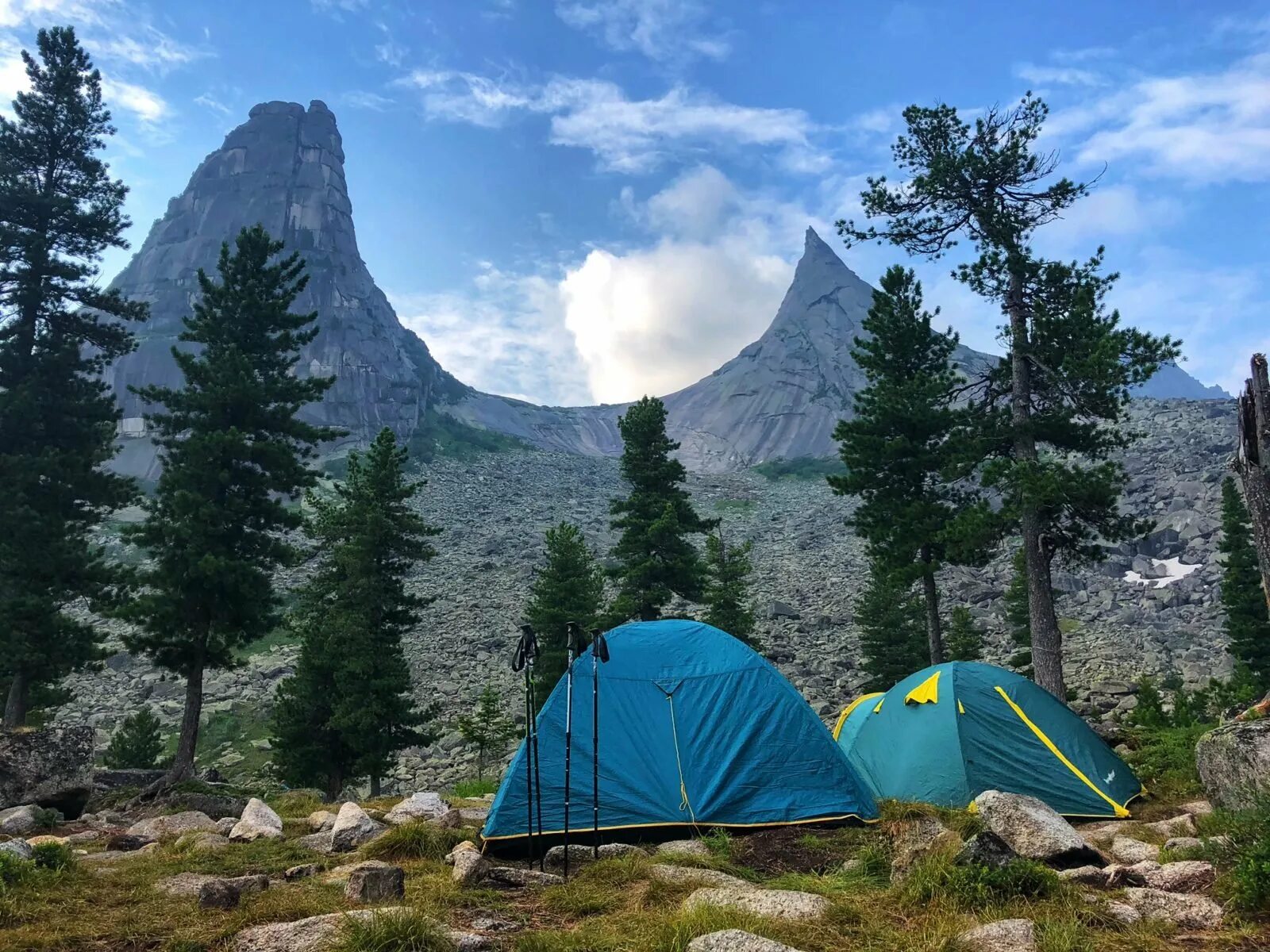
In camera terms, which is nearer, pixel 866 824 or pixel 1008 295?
pixel 866 824

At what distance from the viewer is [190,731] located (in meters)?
17.5

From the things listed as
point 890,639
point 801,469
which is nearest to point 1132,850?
point 890,639

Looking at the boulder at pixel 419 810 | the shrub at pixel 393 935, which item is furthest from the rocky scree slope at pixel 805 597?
the shrub at pixel 393 935

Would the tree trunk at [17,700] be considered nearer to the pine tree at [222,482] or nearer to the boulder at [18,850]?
the pine tree at [222,482]

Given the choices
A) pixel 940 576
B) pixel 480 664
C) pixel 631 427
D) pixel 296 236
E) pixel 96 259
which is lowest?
pixel 480 664

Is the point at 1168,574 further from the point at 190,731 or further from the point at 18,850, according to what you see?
the point at 18,850

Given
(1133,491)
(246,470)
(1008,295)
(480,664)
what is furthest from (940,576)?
(246,470)

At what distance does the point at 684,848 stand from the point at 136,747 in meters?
27.2

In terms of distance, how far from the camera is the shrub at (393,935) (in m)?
4.20

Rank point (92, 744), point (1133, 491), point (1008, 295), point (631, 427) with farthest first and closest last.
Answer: point (1133, 491) < point (631, 427) < point (1008, 295) < point (92, 744)

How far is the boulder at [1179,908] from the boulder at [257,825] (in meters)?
8.67

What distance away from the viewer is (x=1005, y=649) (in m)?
38.4

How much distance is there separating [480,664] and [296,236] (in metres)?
102

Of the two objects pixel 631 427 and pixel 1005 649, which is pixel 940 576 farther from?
pixel 631 427
